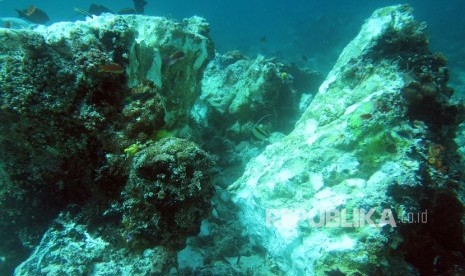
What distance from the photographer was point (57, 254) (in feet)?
10.4

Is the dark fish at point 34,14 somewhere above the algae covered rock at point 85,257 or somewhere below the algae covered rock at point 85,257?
above

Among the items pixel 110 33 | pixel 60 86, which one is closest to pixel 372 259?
pixel 60 86

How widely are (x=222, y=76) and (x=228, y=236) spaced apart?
521cm

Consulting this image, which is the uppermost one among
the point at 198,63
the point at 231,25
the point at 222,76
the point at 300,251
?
the point at 231,25

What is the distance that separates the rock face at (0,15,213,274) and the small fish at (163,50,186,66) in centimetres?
88

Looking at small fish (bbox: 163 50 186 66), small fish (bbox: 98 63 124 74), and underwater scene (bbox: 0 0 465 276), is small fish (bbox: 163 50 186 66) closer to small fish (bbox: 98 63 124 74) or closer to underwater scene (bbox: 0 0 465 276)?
underwater scene (bbox: 0 0 465 276)

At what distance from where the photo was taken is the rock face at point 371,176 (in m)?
3.29

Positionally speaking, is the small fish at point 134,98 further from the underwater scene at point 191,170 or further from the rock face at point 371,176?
the rock face at point 371,176

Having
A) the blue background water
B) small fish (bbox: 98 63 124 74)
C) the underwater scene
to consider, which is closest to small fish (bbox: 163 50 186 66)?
the underwater scene

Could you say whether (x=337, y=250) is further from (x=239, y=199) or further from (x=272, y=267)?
(x=239, y=199)

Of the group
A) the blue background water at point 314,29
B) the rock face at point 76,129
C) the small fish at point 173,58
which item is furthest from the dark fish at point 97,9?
the rock face at point 76,129

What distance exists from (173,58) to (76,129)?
7.00 ft

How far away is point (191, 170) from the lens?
3.00 m

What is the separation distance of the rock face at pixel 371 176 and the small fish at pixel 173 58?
231 centimetres
